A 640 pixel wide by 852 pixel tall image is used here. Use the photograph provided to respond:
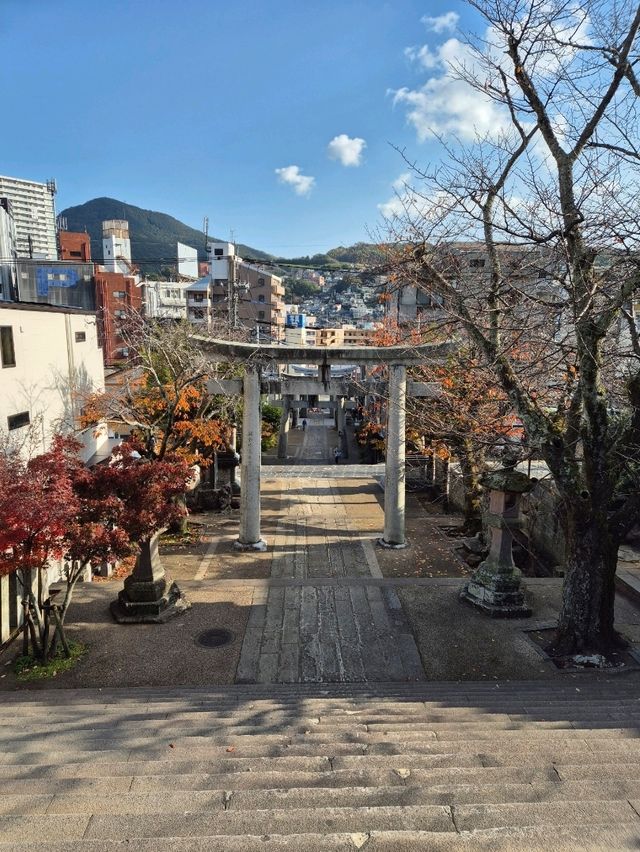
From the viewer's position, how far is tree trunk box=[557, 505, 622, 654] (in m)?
8.04

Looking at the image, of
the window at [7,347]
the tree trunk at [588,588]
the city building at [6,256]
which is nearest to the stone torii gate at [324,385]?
the window at [7,347]

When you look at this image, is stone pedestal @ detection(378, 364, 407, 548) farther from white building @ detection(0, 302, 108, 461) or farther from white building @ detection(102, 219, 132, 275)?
white building @ detection(102, 219, 132, 275)

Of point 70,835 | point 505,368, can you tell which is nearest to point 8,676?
point 70,835

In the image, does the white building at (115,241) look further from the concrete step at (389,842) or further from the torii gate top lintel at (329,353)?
the concrete step at (389,842)

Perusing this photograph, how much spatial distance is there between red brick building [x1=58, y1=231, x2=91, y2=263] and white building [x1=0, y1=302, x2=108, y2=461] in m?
48.1

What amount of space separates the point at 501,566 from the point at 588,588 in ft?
7.42

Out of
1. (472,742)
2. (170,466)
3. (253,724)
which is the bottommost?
(253,724)

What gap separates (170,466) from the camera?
32.0ft

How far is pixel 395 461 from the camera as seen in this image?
1380 centimetres

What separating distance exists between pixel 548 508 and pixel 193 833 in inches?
551

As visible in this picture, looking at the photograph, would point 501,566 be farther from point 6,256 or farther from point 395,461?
point 6,256

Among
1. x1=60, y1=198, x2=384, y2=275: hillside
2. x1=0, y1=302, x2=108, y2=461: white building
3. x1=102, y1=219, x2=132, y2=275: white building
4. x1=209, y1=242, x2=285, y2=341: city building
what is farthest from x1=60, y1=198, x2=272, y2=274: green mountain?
x1=0, y1=302, x2=108, y2=461: white building

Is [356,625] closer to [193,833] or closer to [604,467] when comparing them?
[604,467]

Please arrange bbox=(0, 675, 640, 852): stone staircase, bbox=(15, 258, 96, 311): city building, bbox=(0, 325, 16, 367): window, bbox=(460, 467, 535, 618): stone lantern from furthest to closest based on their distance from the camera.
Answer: bbox=(15, 258, 96, 311): city building < bbox=(0, 325, 16, 367): window < bbox=(460, 467, 535, 618): stone lantern < bbox=(0, 675, 640, 852): stone staircase
